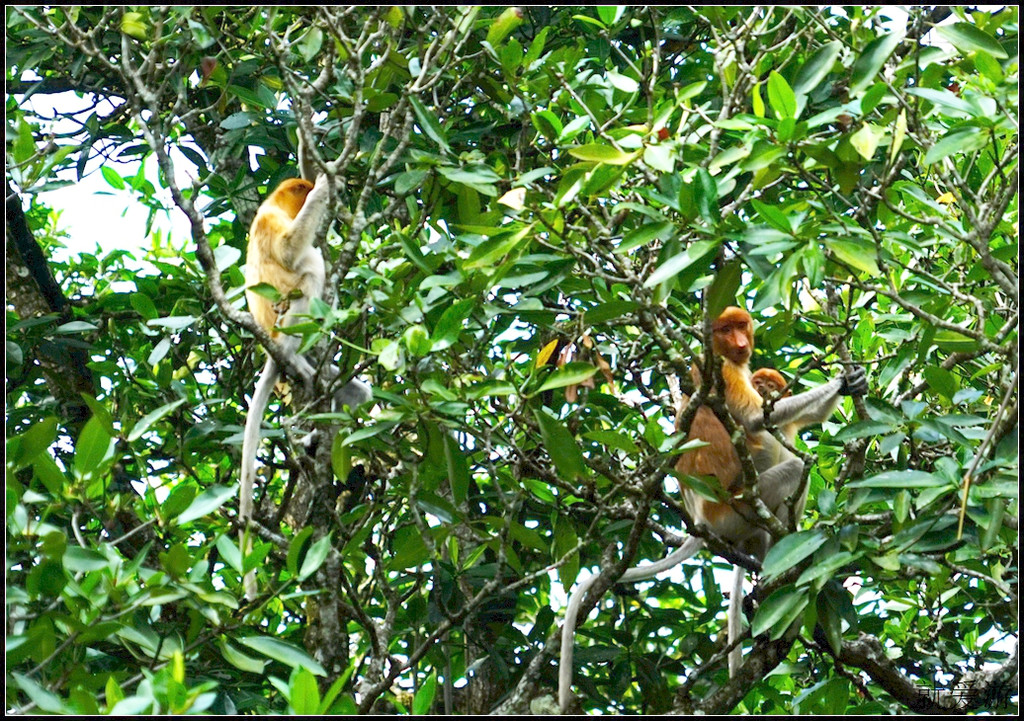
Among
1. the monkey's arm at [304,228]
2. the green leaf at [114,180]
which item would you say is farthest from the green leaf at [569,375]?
Result: the green leaf at [114,180]

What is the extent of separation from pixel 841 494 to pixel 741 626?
633 millimetres

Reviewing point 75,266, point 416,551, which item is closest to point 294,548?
point 416,551

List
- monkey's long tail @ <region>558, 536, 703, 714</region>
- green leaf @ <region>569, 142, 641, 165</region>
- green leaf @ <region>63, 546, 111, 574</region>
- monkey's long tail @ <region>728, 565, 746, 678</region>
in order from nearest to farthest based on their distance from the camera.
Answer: green leaf @ <region>63, 546, 111, 574</region>
green leaf @ <region>569, 142, 641, 165</region>
monkey's long tail @ <region>558, 536, 703, 714</region>
monkey's long tail @ <region>728, 565, 746, 678</region>

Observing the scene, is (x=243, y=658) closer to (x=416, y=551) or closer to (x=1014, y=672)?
(x=416, y=551)

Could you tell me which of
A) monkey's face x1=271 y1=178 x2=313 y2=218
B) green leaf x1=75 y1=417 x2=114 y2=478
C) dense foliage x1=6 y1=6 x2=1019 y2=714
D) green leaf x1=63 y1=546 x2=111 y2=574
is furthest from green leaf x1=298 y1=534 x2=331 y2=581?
monkey's face x1=271 y1=178 x2=313 y2=218

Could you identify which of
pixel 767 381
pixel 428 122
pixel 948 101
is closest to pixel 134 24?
pixel 428 122

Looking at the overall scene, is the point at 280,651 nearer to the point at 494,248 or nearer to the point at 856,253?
the point at 494,248

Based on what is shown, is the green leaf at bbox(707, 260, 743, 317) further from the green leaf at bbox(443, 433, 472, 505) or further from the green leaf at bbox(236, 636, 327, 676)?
the green leaf at bbox(236, 636, 327, 676)

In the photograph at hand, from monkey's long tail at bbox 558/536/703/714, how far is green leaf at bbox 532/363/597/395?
1.04m

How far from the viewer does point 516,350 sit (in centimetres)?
450

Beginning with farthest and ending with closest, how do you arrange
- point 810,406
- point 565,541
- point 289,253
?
point 289,253
point 810,406
point 565,541

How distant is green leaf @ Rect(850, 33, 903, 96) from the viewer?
2697 mm

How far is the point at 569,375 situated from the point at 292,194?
8.46 ft

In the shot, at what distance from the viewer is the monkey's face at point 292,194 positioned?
499 cm
